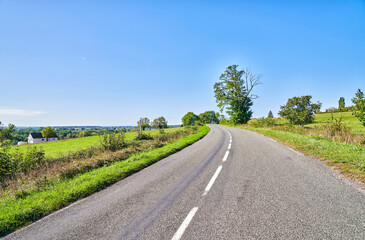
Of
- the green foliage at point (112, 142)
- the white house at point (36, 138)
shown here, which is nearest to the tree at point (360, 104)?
the green foliage at point (112, 142)

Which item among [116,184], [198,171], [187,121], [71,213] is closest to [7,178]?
[116,184]

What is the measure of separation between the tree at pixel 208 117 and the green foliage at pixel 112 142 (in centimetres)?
9971

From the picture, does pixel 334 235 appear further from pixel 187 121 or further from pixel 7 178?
→ pixel 187 121

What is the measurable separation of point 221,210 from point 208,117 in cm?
10999

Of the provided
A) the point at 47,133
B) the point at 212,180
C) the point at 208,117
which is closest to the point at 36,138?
the point at 47,133

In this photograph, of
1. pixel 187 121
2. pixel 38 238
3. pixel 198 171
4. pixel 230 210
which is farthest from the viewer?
pixel 187 121

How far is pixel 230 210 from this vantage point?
331 centimetres

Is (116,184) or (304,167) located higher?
(304,167)

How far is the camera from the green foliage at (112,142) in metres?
12.9

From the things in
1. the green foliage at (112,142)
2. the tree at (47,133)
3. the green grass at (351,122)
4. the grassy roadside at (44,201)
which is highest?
the green grass at (351,122)

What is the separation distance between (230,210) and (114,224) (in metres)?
2.34

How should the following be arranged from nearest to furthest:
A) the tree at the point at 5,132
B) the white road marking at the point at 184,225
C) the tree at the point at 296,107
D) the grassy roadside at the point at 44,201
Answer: the white road marking at the point at 184,225 → the grassy roadside at the point at 44,201 → the tree at the point at 5,132 → the tree at the point at 296,107

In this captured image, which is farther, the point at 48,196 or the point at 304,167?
the point at 304,167

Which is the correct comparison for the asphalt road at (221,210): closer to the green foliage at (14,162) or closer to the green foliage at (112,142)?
the green foliage at (14,162)
